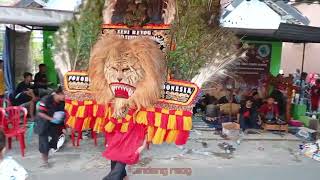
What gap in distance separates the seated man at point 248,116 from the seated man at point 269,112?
18cm

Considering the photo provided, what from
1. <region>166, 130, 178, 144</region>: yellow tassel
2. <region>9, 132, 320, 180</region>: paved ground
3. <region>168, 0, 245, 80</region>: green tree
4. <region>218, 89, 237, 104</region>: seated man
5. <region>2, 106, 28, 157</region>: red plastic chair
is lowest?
<region>9, 132, 320, 180</region>: paved ground

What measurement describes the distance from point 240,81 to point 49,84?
4378mm

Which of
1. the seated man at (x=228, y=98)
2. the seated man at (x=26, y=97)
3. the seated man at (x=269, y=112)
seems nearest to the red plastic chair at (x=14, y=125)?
the seated man at (x=26, y=97)

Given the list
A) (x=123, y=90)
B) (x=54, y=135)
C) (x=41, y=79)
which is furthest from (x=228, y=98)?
(x=123, y=90)

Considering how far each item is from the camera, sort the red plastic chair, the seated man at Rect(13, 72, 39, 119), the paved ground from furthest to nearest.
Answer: the seated man at Rect(13, 72, 39, 119) → the red plastic chair → the paved ground

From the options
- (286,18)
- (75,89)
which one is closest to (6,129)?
(75,89)

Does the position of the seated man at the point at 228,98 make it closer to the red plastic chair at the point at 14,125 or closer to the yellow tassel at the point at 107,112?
the red plastic chair at the point at 14,125

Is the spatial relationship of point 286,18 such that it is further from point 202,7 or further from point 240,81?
point 202,7

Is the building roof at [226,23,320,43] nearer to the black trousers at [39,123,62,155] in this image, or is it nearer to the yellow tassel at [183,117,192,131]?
the black trousers at [39,123,62,155]

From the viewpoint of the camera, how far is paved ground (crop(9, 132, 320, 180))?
4996 millimetres

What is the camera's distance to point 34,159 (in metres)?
5.41

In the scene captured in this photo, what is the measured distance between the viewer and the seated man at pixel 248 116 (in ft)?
25.6

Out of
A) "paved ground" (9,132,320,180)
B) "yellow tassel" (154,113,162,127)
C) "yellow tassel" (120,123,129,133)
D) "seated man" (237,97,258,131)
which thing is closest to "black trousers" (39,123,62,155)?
"paved ground" (9,132,320,180)

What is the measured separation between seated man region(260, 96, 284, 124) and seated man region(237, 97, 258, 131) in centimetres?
18
